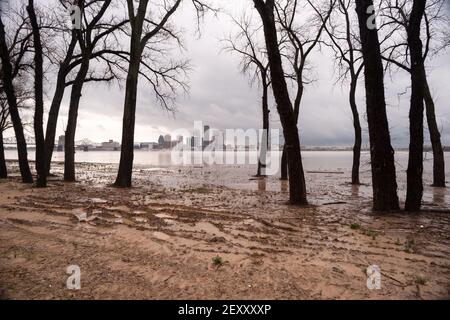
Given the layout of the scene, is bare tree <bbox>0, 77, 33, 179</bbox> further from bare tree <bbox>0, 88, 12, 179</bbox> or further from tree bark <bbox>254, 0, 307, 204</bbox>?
tree bark <bbox>254, 0, 307, 204</bbox>

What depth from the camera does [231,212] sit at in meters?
7.70

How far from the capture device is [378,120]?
7.82 m

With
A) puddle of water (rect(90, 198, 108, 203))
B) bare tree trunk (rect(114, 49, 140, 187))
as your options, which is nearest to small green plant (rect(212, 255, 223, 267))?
puddle of water (rect(90, 198, 108, 203))

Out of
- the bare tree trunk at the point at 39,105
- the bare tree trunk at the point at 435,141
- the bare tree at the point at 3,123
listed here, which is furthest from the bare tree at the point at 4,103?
the bare tree trunk at the point at 435,141

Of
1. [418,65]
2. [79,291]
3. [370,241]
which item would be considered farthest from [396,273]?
[418,65]

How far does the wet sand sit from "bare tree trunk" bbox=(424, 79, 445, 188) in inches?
366

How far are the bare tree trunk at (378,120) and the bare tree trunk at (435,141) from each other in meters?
9.98

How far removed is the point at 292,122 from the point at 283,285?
6004mm

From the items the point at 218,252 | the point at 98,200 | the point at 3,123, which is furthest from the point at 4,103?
the point at 218,252

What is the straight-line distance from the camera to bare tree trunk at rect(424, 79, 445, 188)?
15524 mm

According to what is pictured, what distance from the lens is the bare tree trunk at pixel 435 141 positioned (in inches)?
611

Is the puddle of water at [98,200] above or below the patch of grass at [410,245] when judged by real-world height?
above

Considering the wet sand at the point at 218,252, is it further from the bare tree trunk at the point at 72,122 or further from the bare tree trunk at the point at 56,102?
the bare tree trunk at the point at 56,102

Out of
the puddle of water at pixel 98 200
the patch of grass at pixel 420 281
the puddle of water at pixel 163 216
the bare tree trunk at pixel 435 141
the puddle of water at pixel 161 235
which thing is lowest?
the patch of grass at pixel 420 281
